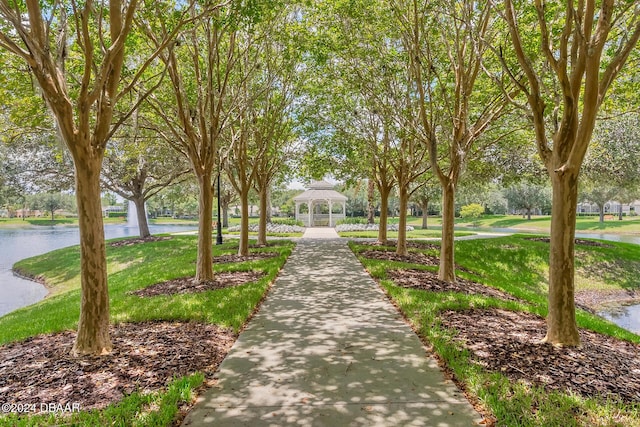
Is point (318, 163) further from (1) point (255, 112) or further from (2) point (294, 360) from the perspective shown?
(2) point (294, 360)

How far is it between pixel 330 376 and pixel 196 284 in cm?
570

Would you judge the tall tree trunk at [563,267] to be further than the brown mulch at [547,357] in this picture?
Yes

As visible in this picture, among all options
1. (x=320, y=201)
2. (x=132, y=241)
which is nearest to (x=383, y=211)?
(x=132, y=241)

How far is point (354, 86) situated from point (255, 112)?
344 cm

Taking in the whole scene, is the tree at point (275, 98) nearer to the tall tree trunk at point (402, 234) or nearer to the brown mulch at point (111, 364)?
the tall tree trunk at point (402, 234)

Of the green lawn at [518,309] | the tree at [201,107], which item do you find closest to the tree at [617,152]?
the green lawn at [518,309]

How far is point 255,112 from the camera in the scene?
12508 mm

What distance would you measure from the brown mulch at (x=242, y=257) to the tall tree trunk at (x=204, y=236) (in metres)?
3.31

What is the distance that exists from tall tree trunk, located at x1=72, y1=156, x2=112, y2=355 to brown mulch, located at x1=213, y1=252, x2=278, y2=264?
304 inches

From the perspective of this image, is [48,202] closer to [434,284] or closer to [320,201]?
[320,201]

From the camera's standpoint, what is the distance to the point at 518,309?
6.77 m

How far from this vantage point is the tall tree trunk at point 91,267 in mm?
4484

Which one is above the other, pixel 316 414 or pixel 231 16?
pixel 231 16

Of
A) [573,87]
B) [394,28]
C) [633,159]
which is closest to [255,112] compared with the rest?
[394,28]
